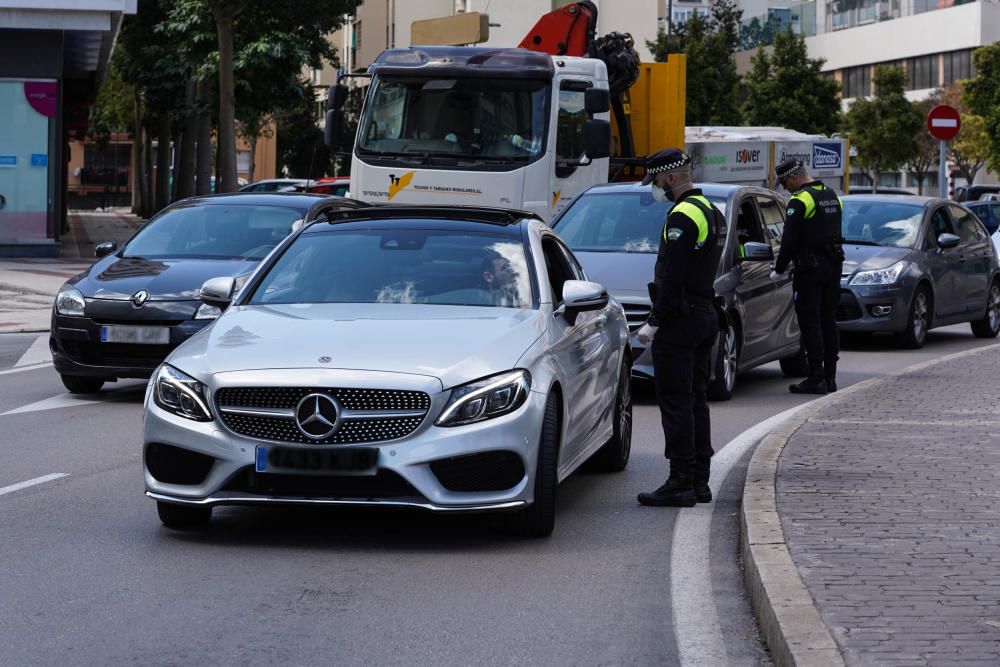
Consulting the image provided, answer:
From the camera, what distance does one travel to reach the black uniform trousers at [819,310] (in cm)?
1390

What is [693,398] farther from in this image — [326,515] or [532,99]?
[532,99]

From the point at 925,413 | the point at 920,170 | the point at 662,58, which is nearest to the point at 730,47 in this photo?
the point at 662,58

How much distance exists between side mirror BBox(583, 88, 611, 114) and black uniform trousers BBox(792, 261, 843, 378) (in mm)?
4781

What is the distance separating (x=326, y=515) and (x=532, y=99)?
34.2 ft

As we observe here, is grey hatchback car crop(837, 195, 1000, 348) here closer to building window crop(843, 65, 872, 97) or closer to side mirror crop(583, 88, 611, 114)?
side mirror crop(583, 88, 611, 114)

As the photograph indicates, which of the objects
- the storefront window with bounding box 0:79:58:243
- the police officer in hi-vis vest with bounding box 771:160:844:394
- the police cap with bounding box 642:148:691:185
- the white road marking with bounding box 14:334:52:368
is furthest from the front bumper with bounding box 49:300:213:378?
the storefront window with bounding box 0:79:58:243

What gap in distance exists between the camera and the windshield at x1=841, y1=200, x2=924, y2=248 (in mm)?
19250

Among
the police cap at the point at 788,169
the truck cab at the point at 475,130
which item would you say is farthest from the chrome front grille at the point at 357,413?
the truck cab at the point at 475,130

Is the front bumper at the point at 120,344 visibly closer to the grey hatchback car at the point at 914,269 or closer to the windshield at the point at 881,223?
the grey hatchback car at the point at 914,269

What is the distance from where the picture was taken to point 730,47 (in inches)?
2645

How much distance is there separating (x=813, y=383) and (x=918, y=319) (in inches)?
205

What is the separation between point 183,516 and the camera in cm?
766

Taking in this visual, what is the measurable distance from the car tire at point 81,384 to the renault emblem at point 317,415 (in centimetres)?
659

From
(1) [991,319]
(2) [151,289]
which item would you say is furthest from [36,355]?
(1) [991,319]
